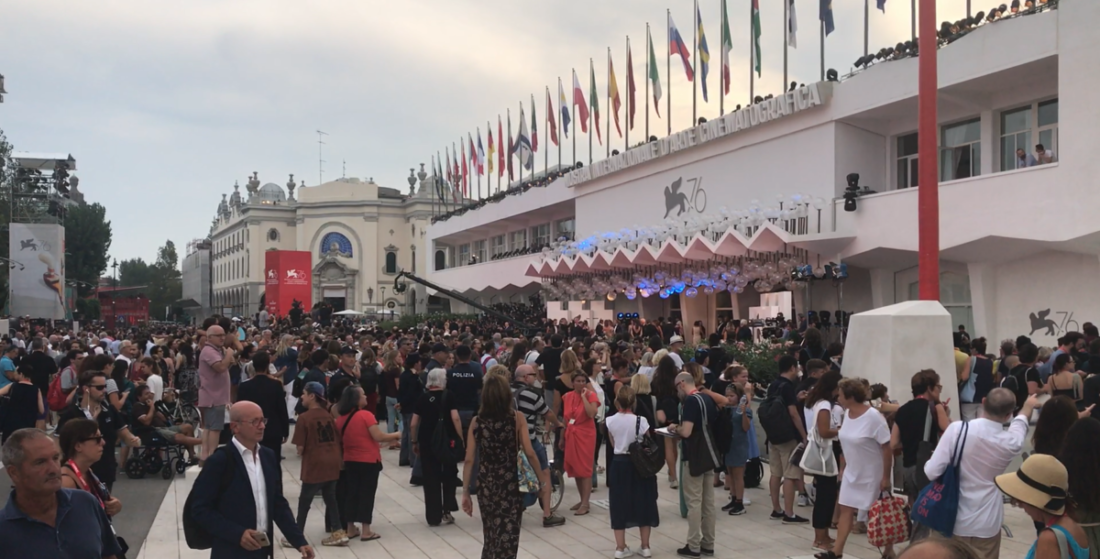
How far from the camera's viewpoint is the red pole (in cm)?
1369

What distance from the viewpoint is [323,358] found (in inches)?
426

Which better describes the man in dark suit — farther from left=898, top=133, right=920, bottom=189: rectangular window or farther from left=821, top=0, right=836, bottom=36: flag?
left=821, top=0, right=836, bottom=36: flag

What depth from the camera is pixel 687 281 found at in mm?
27578

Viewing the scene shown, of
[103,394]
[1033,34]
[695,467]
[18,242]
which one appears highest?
[1033,34]

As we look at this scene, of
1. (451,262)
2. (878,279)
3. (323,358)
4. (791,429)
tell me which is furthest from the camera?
(451,262)

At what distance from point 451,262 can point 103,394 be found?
5087 cm

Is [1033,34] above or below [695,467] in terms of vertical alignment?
above

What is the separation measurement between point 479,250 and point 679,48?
2732 centimetres

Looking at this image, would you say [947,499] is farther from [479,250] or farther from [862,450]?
[479,250]

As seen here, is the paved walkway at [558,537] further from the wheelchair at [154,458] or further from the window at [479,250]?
the window at [479,250]

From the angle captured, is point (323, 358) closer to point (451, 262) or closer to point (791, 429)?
point (791, 429)

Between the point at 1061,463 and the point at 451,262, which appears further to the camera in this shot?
the point at 451,262

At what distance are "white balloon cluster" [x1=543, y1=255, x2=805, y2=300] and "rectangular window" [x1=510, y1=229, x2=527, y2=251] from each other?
35.9ft

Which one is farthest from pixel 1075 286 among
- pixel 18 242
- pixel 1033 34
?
pixel 18 242
